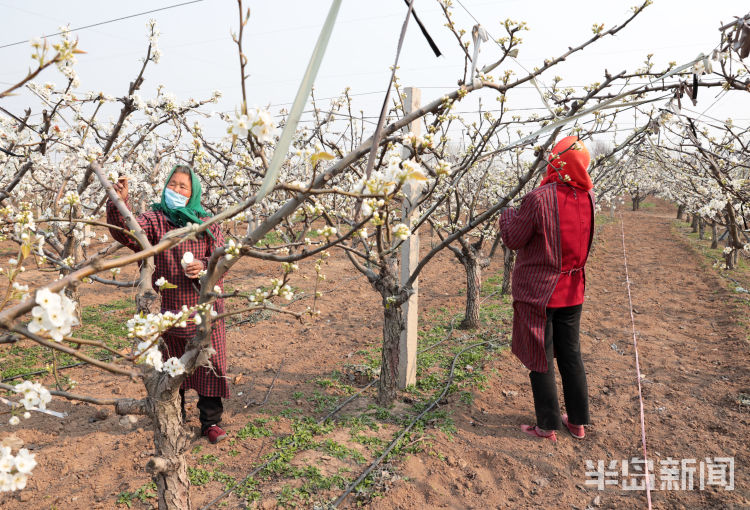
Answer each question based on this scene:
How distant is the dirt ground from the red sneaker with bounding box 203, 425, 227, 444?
5cm

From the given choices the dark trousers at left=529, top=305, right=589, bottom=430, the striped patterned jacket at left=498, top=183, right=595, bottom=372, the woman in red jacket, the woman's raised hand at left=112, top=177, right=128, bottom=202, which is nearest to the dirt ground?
the dark trousers at left=529, top=305, right=589, bottom=430

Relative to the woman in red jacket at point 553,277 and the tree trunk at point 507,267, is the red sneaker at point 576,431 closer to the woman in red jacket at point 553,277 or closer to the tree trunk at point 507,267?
the woman in red jacket at point 553,277

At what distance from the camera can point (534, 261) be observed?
306 cm

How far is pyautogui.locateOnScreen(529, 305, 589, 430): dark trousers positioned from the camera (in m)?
3.12

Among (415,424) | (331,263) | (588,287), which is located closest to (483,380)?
(415,424)

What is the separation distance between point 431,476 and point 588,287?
6310mm

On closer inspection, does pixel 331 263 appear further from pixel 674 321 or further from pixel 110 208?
pixel 110 208

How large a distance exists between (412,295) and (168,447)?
2050mm

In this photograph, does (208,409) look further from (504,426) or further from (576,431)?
(576,431)

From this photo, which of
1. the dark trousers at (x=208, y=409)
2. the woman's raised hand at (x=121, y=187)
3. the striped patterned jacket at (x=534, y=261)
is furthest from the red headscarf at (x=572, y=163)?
the dark trousers at (x=208, y=409)

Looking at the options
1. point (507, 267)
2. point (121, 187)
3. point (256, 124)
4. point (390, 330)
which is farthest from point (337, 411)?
point (507, 267)

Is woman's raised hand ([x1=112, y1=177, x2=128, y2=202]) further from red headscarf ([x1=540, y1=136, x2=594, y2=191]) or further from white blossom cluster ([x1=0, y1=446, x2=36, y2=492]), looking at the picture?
red headscarf ([x1=540, y1=136, x2=594, y2=191])

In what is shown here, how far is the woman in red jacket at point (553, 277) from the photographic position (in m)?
2.95

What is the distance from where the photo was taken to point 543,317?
3021 millimetres
